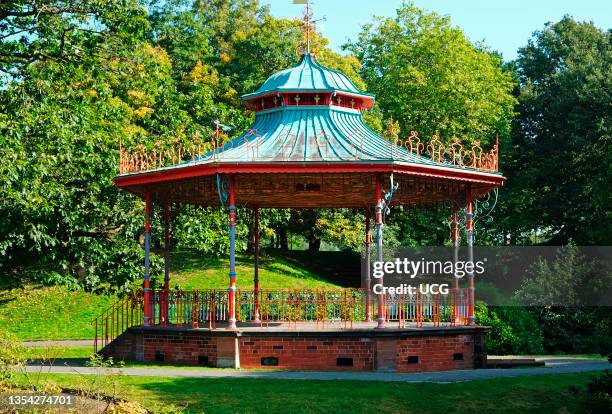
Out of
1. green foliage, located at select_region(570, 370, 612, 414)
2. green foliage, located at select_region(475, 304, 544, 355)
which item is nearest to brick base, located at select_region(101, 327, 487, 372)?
green foliage, located at select_region(570, 370, 612, 414)

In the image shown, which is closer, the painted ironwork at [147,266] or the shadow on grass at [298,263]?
the painted ironwork at [147,266]

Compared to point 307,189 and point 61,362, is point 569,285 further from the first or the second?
point 61,362

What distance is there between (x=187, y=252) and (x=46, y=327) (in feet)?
46.5

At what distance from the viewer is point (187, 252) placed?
51250mm

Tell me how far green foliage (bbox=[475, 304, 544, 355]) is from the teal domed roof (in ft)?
31.6

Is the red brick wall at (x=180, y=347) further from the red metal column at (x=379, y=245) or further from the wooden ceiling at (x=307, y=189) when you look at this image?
the red metal column at (x=379, y=245)

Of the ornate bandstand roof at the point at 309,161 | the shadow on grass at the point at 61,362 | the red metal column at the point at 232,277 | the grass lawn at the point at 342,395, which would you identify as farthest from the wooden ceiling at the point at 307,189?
the grass lawn at the point at 342,395

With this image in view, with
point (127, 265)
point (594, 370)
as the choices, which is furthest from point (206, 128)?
point (594, 370)

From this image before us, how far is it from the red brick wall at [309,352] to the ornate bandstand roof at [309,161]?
4068 mm

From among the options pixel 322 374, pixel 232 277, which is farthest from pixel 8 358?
pixel 322 374

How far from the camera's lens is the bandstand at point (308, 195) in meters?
23.5

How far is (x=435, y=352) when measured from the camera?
24.3 metres

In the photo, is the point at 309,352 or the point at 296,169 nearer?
the point at 296,169

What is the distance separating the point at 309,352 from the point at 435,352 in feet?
10.9
